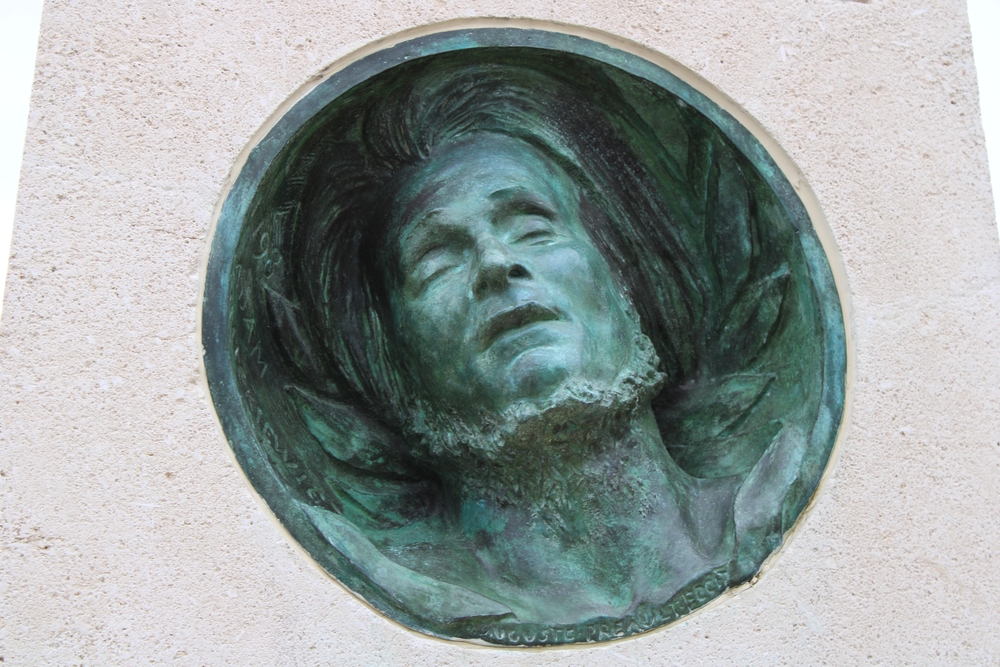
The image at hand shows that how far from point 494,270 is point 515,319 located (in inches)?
5.2

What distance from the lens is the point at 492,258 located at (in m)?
2.99

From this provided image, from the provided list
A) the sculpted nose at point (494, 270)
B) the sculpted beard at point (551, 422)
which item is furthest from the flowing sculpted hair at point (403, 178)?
the sculpted nose at point (494, 270)

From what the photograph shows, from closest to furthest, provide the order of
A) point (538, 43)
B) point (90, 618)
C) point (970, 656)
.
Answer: point (90, 618) < point (970, 656) < point (538, 43)

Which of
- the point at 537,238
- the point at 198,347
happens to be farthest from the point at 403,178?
the point at 198,347

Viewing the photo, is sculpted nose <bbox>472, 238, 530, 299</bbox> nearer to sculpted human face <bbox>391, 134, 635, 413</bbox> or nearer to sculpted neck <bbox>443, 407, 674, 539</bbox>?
sculpted human face <bbox>391, 134, 635, 413</bbox>

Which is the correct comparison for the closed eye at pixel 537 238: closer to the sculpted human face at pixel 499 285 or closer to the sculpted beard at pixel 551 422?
the sculpted human face at pixel 499 285

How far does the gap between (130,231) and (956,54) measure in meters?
2.22

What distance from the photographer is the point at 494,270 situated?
2.98m

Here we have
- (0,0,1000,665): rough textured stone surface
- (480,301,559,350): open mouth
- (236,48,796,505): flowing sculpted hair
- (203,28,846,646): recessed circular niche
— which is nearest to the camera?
(0,0,1000,665): rough textured stone surface

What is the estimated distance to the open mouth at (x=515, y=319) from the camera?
296cm

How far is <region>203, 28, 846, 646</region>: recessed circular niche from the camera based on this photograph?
2.85 meters

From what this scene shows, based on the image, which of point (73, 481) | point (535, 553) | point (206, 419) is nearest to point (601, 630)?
point (535, 553)

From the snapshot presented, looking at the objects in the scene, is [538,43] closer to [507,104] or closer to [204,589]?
[507,104]

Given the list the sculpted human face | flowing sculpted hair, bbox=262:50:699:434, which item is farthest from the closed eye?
flowing sculpted hair, bbox=262:50:699:434
